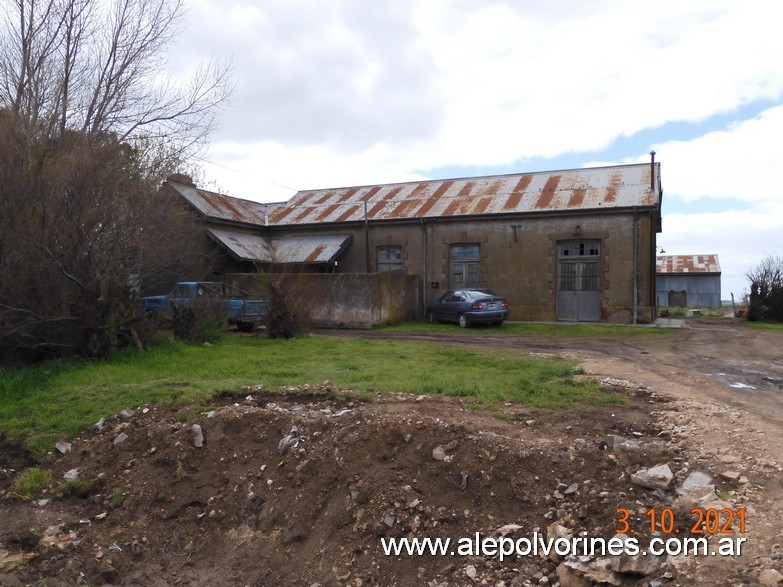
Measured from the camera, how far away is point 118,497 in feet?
19.6

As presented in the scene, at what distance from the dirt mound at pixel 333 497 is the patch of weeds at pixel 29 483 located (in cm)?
10

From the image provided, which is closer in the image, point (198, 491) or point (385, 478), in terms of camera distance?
point (385, 478)

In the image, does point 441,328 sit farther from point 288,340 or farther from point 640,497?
point 640,497

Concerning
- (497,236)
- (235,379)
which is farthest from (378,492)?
(497,236)

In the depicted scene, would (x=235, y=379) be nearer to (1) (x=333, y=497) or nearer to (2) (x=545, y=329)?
(1) (x=333, y=497)

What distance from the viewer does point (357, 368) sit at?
10.3 meters

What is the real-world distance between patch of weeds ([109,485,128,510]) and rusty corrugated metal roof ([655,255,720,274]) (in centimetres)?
4370

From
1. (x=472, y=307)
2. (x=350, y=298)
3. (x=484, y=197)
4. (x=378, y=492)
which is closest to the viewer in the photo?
(x=378, y=492)

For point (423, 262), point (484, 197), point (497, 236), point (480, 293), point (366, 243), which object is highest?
point (484, 197)

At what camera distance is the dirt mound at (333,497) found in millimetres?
4480

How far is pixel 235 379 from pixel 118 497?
11.1 ft

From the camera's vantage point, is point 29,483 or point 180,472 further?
point 29,483

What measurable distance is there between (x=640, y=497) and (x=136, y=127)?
631 inches

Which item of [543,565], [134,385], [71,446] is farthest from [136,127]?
[543,565]
